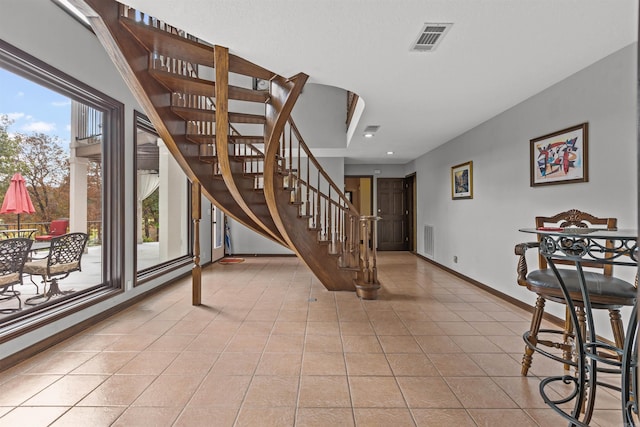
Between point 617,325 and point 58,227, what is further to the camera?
point 58,227

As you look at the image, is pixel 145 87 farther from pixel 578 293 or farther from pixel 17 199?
pixel 578 293

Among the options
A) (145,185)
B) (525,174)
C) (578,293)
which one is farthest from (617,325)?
(145,185)

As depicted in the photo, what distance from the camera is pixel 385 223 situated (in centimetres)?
841

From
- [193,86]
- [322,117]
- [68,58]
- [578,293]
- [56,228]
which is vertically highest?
[322,117]

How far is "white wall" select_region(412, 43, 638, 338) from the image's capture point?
95.7 inches

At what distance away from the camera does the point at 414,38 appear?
2240mm

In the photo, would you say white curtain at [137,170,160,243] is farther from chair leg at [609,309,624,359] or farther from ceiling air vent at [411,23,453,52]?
chair leg at [609,309,624,359]

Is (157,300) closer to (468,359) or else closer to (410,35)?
(468,359)

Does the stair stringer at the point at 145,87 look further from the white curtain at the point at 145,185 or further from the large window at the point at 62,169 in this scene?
the white curtain at the point at 145,185

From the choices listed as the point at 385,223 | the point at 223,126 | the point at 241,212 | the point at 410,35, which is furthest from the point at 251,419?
the point at 385,223

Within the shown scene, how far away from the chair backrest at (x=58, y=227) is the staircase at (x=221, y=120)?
3.90 ft

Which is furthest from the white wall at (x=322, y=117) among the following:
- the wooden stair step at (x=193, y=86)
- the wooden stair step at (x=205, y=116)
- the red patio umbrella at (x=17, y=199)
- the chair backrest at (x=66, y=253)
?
the red patio umbrella at (x=17, y=199)

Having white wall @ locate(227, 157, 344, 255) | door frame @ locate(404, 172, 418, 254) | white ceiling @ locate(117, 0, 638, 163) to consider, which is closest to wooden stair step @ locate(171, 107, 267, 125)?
white ceiling @ locate(117, 0, 638, 163)

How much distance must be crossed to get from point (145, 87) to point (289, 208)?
6.30 ft
